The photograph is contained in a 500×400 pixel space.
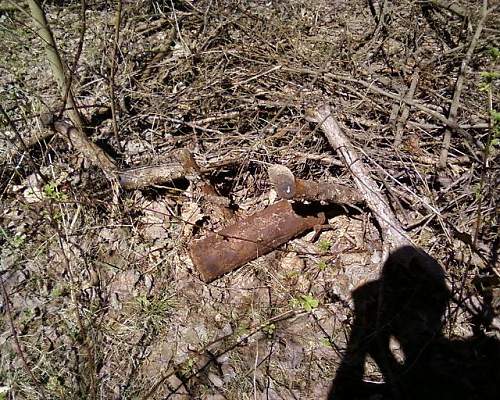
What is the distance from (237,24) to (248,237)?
251 centimetres

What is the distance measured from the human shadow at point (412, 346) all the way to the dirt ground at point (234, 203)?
55 mm

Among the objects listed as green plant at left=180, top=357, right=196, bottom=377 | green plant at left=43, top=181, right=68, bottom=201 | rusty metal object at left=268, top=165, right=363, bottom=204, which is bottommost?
green plant at left=180, top=357, right=196, bottom=377

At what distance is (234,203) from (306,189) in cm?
96

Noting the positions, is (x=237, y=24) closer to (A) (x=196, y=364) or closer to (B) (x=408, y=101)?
(B) (x=408, y=101)

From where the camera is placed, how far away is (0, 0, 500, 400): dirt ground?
2617 mm

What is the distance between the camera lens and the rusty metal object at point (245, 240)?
2.92 metres

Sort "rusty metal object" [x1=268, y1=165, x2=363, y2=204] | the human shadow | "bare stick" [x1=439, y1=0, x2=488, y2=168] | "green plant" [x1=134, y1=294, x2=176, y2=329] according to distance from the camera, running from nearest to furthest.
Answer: the human shadow
"rusty metal object" [x1=268, y1=165, x2=363, y2=204]
"green plant" [x1=134, y1=294, x2=176, y2=329]
"bare stick" [x1=439, y1=0, x2=488, y2=168]

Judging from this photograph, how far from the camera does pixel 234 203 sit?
11.4ft

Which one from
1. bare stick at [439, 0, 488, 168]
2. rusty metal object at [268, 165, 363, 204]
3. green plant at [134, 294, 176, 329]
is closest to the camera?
rusty metal object at [268, 165, 363, 204]

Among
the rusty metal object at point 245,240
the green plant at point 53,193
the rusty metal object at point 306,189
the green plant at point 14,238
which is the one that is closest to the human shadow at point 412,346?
the rusty metal object at point 306,189

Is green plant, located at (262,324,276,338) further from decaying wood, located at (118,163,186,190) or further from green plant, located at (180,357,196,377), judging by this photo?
decaying wood, located at (118,163,186,190)

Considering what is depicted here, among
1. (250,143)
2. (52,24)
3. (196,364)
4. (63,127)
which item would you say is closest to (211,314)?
(196,364)

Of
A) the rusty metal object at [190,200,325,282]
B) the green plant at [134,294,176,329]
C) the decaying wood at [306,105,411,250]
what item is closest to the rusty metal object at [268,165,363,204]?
the decaying wood at [306,105,411,250]

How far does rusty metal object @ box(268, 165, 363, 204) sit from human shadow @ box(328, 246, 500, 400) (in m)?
0.53
